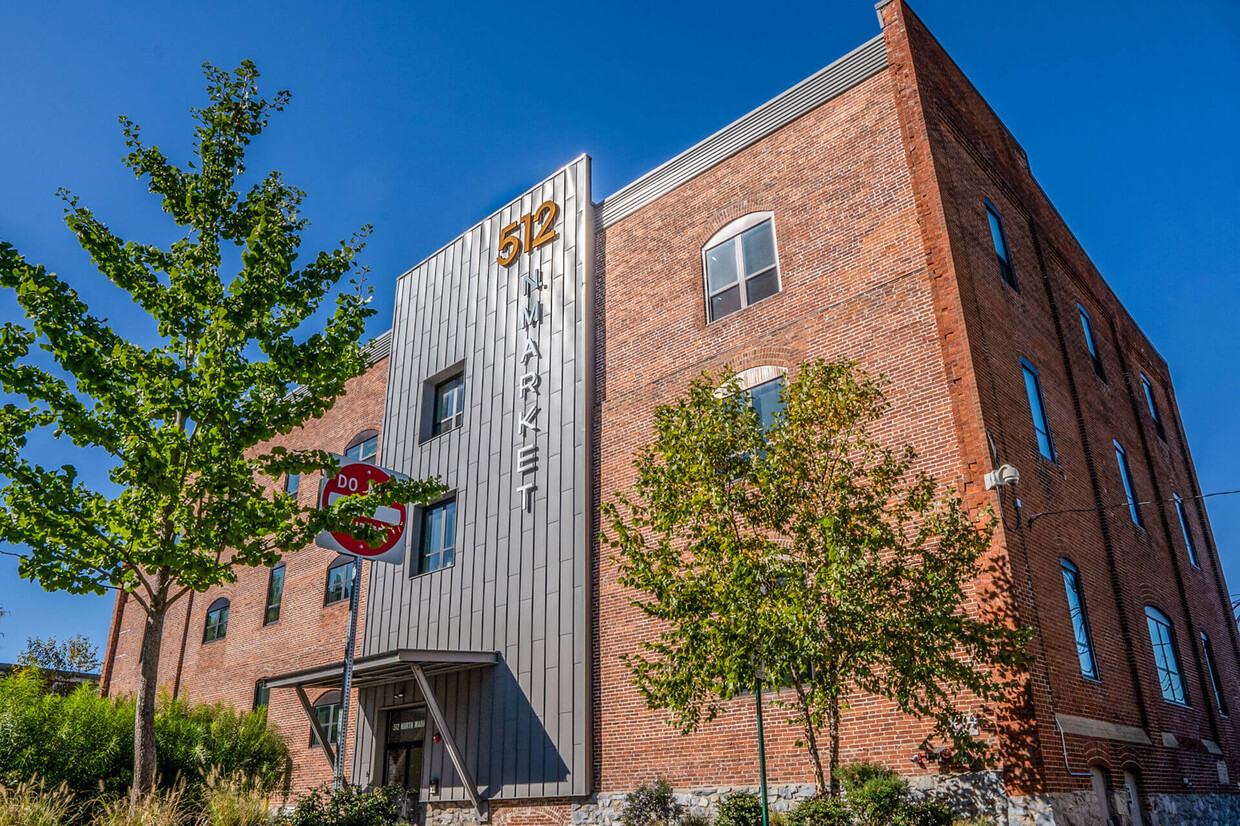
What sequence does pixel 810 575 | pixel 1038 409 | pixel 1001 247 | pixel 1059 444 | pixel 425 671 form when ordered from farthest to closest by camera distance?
pixel 425 671 → pixel 1001 247 → pixel 1059 444 → pixel 1038 409 → pixel 810 575

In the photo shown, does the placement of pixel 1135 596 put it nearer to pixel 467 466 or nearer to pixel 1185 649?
pixel 1185 649

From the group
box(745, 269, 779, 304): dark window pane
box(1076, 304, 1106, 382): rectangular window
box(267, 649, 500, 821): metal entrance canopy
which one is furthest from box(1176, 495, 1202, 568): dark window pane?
box(267, 649, 500, 821): metal entrance canopy

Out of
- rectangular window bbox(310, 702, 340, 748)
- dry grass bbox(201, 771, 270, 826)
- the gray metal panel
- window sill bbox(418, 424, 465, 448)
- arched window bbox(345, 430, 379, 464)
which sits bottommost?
dry grass bbox(201, 771, 270, 826)

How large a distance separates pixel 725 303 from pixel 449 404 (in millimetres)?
9070

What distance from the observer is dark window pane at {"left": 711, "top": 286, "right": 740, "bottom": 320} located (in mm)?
18375

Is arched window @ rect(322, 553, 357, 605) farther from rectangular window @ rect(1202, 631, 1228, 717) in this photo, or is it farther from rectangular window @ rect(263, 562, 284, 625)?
rectangular window @ rect(1202, 631, 1228, 717)

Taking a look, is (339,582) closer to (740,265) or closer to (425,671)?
(425,671)

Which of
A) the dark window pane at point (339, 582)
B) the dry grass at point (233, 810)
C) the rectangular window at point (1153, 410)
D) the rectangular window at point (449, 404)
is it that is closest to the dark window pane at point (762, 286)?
the rectangular window at point (449, 404)

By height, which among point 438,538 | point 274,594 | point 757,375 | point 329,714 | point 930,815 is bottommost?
point 930,815

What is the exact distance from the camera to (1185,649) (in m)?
20.3

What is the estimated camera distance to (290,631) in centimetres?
2661

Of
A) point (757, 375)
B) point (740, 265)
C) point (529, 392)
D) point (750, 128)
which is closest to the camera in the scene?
point (757, 375)

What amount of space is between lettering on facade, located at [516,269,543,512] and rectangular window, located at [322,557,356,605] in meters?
7.64

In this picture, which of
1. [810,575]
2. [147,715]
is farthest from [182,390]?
[810,575]
